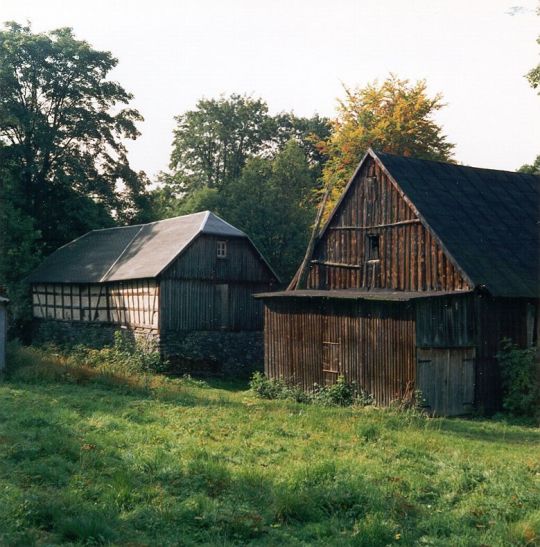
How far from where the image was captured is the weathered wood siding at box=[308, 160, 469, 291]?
2236cm

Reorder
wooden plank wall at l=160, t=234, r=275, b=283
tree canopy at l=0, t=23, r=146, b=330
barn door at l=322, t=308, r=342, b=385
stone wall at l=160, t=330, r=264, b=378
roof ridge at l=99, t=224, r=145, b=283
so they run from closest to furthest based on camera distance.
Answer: barn door at l=322, t=308, r=342, b=385
stone wall at l=160, t=330, r=264, b=378
wooden plank wall at l=160, t=234, r=275, b=283
roof ridge at l=99, t=224, r=145, b=283
tree canopy at l=0, t=23, r=146, b=330

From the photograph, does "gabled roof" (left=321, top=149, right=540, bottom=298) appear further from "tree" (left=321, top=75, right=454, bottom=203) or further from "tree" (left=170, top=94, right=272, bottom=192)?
Result: "tree" (left=170, top=94, right=272, bottom=192)

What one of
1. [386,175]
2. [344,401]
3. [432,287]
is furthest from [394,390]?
[386,175]

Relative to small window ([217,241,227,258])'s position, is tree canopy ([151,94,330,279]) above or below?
above

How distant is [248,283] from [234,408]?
14491mm

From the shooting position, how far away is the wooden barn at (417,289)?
20.9 meters

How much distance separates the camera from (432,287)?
72.7ft

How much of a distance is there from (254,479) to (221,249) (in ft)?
72.7

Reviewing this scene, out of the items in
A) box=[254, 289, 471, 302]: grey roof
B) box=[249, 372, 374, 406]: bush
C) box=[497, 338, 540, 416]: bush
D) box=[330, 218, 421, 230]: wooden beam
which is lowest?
box=[249, 372, 374, 406]: bush

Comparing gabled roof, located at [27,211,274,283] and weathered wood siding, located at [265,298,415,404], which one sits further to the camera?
gabled roof, located at [27,211,274,283]

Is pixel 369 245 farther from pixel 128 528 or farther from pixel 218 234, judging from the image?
pixel 128 528

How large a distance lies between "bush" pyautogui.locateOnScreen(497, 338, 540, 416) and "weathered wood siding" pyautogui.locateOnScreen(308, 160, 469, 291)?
8.34 ft

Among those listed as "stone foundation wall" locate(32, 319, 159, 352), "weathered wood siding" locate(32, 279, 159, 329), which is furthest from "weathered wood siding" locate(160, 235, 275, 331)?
"stone foundation wall" locate(32, 319, 159, 352)

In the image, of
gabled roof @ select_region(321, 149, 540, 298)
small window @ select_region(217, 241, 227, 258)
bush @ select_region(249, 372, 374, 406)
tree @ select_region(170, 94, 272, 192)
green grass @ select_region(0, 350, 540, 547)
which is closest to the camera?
green grass @ select_region(0, 350, 540, 547)
